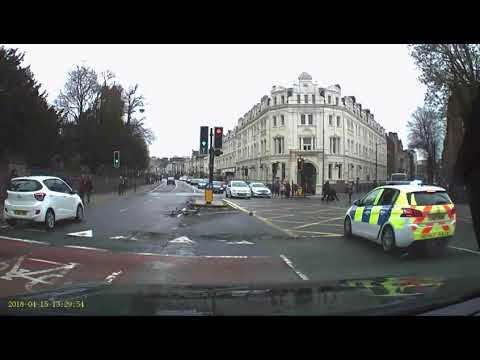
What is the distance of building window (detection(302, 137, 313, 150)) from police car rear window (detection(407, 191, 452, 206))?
50.3 m

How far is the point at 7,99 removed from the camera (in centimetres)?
2700

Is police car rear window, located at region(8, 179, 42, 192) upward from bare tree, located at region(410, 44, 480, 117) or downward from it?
downward

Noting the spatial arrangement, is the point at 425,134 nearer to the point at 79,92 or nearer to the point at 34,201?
the point at 79,92

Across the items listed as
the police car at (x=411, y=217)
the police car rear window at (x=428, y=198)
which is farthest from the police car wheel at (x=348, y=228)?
the police car rear window at (x=428, y=198)

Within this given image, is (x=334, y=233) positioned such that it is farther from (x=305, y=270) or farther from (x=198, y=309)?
(x=198, y=309)

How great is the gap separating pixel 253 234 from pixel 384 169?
290 feet

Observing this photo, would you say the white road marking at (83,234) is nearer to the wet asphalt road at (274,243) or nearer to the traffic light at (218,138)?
the wet asphalt road at (274,243)

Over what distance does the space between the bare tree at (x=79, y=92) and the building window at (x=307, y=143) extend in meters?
28.3

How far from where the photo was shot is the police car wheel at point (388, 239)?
361 inches

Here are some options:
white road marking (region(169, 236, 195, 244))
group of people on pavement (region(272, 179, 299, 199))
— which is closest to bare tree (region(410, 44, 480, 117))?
group of people on pavement (region(272, 179, 299, 199))

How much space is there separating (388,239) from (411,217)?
75 centimetres

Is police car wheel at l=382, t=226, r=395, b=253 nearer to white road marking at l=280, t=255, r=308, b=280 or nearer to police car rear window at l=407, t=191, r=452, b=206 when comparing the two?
police car rear window at l=407, t=191, r=452, b=206

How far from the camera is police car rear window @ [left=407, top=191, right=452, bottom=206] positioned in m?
9.11

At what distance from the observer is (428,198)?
9.21 meters
